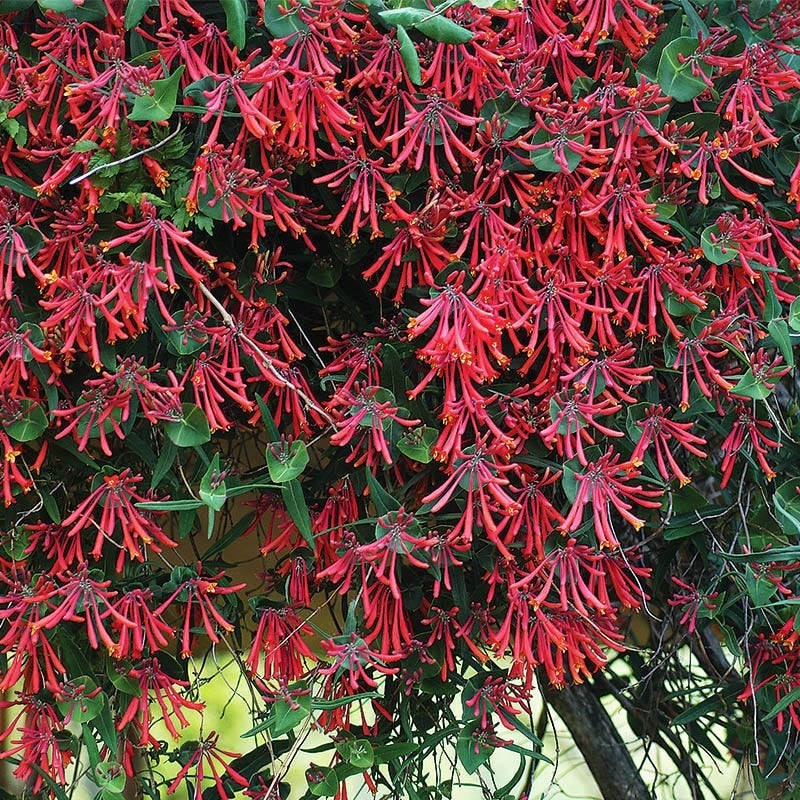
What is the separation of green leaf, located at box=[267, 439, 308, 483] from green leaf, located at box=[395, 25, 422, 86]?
13.2 inches

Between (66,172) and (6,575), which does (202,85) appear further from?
(6,575)

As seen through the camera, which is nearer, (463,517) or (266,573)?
(463,517)

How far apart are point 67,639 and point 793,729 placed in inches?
32.3

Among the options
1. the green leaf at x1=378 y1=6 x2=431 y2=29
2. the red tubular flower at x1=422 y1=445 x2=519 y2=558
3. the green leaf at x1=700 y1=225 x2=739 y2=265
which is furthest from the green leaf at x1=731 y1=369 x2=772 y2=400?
the green leaf at x1=378 y1=6 x2=431 y2=29

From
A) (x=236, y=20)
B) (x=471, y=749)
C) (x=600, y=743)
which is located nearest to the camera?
(x=236, y=20)

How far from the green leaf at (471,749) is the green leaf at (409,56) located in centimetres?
63

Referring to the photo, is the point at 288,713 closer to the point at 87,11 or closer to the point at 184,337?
the point at 184,337

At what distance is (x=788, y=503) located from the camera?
1.07 m

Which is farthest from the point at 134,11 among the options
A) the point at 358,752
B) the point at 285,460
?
the point at 358,752

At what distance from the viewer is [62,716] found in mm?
1035

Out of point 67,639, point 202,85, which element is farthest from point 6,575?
point 202,85

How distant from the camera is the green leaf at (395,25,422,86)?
87 cm

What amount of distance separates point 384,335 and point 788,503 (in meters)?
0.45

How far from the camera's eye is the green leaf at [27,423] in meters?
0.94
